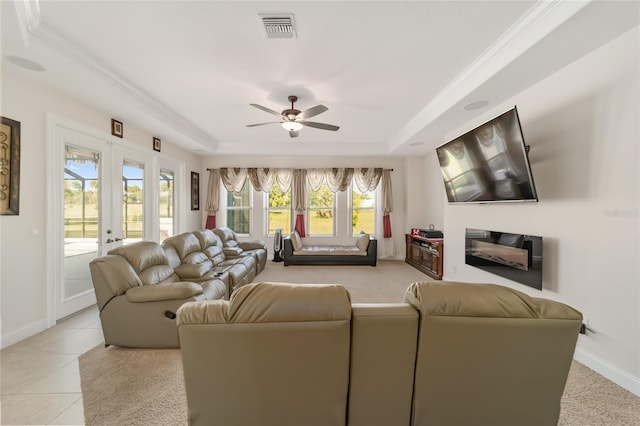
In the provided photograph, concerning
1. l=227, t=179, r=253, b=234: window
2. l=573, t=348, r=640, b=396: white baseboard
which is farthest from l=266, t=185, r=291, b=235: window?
l=573, t=348, r=640, b=396: white baseboard

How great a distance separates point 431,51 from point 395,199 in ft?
15.1

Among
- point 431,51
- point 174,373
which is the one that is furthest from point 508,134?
point 174,373

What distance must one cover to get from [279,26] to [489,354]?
8.59 feet

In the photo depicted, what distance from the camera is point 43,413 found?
1.70m

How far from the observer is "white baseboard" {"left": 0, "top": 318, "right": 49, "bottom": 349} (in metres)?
2.46

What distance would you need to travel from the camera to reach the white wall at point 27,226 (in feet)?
8.29

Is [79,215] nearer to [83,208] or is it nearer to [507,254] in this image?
[83,208]

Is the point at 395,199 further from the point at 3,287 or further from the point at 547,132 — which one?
the point at 3,287

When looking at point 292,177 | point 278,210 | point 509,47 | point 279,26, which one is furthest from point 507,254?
point 278,210

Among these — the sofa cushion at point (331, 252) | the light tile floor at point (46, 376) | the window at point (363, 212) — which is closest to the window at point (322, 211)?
the window at point (363, 212)

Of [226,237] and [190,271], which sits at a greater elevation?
[226,237]

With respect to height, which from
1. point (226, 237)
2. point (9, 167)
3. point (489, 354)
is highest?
point (9, 167)

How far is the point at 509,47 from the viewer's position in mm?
2318

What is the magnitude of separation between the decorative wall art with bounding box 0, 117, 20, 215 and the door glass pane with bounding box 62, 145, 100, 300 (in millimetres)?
598
